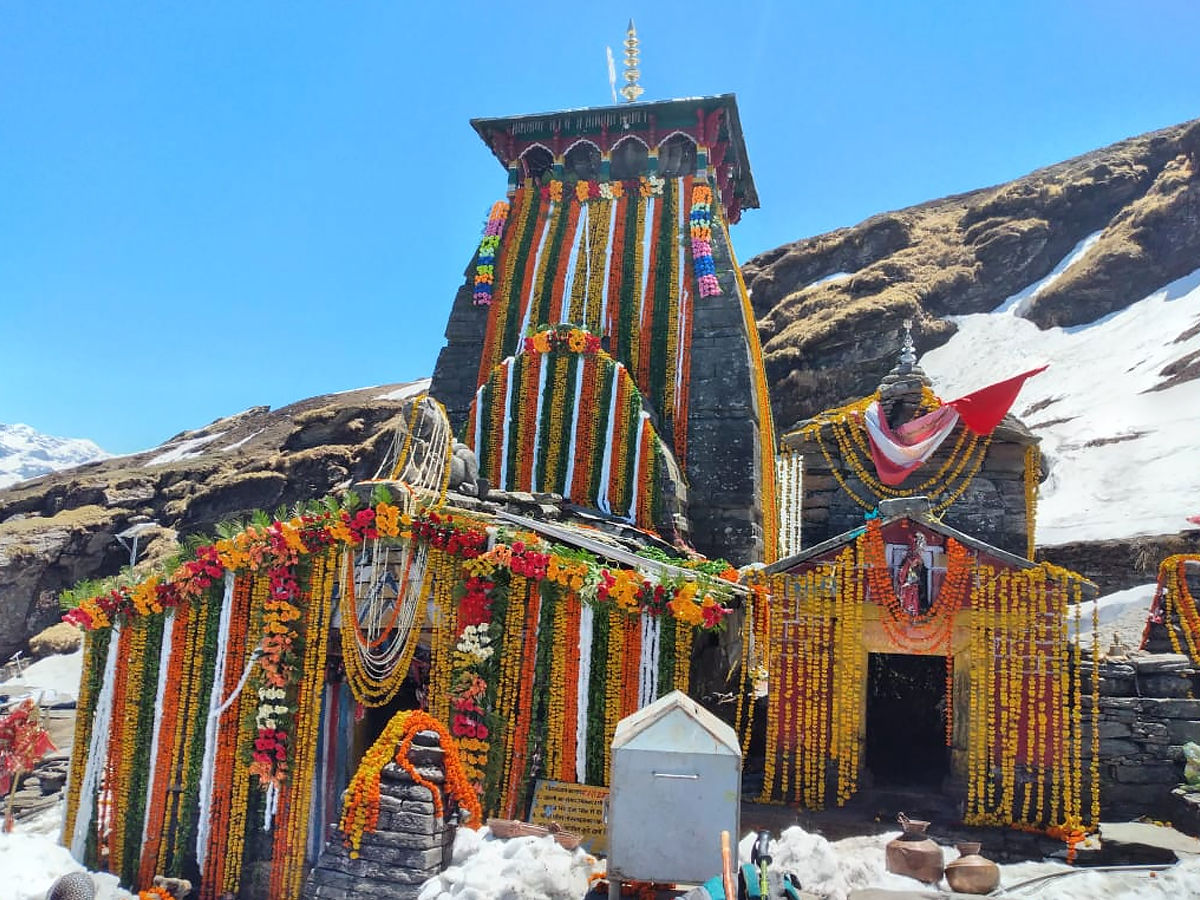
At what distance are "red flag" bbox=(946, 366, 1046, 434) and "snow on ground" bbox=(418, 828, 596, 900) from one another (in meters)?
7.88

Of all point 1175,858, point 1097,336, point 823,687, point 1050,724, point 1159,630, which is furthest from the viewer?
point 1097,336

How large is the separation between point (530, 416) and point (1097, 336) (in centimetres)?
2246

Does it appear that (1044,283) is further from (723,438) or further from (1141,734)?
(1141,734)

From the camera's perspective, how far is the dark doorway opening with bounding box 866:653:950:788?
41.5ft

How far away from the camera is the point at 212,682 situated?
37.4ft

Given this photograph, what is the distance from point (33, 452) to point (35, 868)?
157 meters

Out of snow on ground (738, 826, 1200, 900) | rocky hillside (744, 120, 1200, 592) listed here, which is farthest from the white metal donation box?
rocky hillside (744, 120, 1200, 592)

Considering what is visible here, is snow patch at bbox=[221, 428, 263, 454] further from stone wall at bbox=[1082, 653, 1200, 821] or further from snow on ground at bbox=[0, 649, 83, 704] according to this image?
stone wall at bbox=[1082, 653, 1200, 821]

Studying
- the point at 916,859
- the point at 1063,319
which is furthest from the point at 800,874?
the point at 1063,319

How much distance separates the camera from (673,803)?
22.7ft

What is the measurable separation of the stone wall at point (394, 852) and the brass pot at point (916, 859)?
3.85 m

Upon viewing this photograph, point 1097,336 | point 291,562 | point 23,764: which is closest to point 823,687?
point 291,562

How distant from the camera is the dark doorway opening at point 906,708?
12.6 m

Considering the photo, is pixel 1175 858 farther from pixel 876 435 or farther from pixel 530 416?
pixel 530 416
